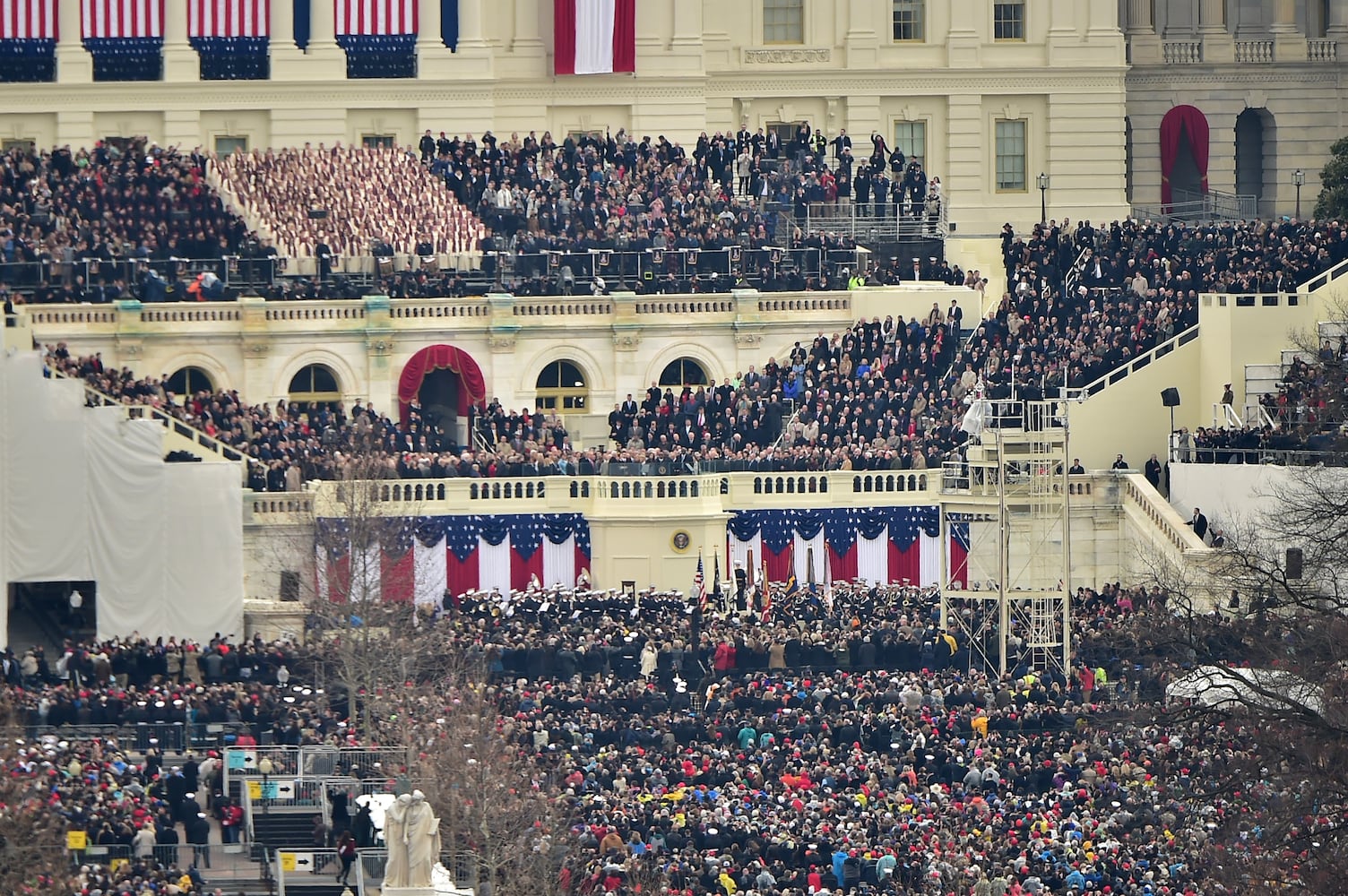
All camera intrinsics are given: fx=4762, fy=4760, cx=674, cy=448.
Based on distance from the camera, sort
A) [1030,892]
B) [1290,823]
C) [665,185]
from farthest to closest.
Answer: [665,185] < [1030,892] < [1290,823]

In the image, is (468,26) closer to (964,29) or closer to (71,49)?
(71,49)

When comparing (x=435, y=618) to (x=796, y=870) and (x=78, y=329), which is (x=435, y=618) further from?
(x=796, y=870)

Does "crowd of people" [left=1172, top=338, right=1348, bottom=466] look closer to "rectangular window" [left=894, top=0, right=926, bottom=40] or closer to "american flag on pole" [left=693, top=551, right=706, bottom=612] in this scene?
"american flag on pole" [left=693, top=551, right=706, bottom=612]

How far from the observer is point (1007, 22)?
472 ft

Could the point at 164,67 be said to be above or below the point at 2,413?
above

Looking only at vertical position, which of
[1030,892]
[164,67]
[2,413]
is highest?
[164,67]

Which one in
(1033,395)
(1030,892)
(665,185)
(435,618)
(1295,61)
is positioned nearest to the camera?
(1030,892)

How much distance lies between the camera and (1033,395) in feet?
397

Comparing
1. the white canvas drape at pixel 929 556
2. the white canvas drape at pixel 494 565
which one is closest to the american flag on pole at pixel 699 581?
the white canvas drape at pixel 494 565

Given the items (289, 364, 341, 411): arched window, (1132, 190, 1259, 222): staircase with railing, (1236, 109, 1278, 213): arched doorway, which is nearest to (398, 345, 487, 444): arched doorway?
(289, 364, 341, 411): arched window

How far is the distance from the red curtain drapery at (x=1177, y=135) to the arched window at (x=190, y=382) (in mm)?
34414

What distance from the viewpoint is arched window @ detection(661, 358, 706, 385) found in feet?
427

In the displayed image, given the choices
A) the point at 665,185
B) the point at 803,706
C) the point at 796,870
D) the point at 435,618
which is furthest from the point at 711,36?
the point at 796,870

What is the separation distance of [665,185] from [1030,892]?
48999mm
